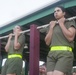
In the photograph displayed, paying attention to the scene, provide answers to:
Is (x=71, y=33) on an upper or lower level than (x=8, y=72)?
upper

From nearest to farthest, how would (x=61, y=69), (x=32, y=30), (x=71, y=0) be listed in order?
(x=61, y=69) → (x=32, y=30) → (x=71, y=0)

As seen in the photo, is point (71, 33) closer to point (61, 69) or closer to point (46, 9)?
point (61, 69)

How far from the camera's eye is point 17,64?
487 cm

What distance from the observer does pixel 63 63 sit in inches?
143

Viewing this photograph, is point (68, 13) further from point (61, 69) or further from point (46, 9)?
point (61, 69)

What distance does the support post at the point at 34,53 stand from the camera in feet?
15.0

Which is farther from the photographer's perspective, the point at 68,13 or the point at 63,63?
the point at 68,13

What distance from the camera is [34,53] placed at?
465 cm

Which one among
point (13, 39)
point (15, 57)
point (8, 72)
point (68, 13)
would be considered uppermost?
point (68, 13)

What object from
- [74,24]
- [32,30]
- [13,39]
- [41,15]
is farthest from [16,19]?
[74,24]

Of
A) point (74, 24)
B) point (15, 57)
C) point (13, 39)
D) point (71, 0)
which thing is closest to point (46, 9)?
point (71, 0)

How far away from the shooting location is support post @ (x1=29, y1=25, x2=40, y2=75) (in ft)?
15.0

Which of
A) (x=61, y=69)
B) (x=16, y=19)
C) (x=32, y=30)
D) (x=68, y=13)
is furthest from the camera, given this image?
(x=16, y=19)

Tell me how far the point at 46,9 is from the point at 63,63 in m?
2.37
